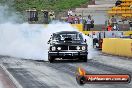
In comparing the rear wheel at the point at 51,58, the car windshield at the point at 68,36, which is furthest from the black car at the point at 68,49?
the car windshield at the point at 68,36

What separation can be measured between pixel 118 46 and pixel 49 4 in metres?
28.0

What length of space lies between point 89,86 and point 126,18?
38.5 m

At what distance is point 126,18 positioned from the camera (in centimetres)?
5038

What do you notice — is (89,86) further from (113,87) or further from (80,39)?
(80,39)

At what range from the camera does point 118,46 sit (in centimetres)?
3173

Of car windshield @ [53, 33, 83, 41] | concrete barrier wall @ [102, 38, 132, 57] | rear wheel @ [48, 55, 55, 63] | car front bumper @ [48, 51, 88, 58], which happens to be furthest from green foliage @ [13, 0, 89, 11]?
car front bumper @ [48, 51, 88, 58]

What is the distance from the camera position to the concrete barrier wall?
2944 cm

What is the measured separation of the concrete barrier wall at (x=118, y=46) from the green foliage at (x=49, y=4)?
21.1 metres

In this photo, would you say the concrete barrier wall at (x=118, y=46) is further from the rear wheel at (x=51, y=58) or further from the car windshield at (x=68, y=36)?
the rear wheel at (x=51, y=58)

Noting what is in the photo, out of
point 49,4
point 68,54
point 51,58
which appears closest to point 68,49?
point 68,54

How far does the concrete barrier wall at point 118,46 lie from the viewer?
29.4 m

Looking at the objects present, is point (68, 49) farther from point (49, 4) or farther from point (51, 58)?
point (49, 4)

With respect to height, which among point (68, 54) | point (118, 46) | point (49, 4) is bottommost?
point (118, 46)

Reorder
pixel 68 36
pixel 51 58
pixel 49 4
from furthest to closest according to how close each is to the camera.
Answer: pixel 49 4, pixel 68 36, pixel 51 58
